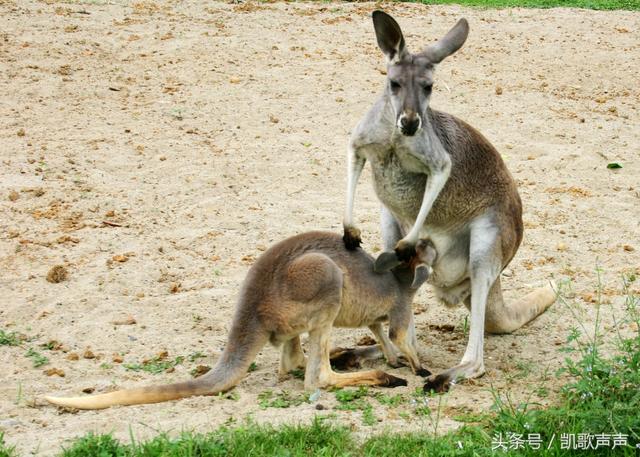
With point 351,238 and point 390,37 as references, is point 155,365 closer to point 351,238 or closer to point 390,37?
point 351,238

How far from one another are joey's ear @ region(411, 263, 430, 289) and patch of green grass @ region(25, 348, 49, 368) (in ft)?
6.03

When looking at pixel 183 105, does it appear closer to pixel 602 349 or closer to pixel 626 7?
pixel 602 349

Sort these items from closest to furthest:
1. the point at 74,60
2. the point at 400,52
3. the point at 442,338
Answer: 1. the point at 400,52
2. the point at 442,338
3. the point at 74,60

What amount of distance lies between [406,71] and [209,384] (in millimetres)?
1728

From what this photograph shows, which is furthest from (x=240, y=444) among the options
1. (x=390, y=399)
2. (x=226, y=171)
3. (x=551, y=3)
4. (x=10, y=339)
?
(x=551, y=3)

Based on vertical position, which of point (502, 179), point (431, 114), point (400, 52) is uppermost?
point (400, 52)

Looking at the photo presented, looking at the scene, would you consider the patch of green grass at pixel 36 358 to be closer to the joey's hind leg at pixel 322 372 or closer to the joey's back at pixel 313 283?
the joey's back at pixel 313 283

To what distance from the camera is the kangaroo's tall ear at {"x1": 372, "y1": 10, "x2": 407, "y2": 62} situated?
4.48m

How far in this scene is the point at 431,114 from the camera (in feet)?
15.6

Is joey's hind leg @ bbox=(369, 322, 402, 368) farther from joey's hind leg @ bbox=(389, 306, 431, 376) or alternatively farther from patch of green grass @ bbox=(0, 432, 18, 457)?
patch of green grass @ bbox=(0, 432, 18, 457)

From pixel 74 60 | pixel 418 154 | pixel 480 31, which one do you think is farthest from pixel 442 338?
pixel 480 31

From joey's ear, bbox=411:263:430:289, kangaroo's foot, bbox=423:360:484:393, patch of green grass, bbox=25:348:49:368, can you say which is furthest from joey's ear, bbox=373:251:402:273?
patch of green grass, bbox=25:348:49:368

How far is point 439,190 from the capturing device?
15.0 ft

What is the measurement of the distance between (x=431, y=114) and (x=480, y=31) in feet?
19.4
